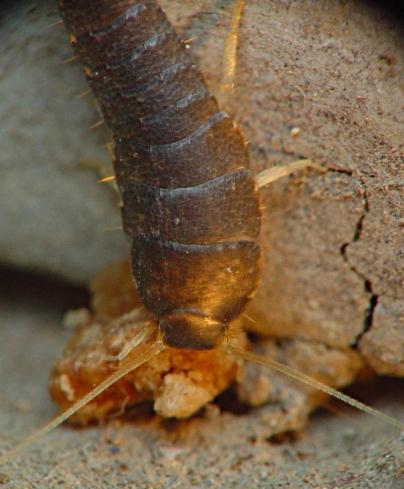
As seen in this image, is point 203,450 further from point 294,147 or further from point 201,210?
point 294,147

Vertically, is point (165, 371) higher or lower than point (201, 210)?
lower

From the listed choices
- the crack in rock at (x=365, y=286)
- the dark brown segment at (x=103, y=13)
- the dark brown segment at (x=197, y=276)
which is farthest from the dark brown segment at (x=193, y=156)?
the crack in rock at (x=365, y=286)

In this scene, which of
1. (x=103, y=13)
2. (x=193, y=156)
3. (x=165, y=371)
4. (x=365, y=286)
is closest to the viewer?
(x=103, y=13)

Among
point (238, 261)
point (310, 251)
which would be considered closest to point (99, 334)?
point (238, 261)

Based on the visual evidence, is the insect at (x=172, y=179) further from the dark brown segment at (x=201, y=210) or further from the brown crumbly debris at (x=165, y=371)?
the brown crumbly debris at (x=165, y=371)

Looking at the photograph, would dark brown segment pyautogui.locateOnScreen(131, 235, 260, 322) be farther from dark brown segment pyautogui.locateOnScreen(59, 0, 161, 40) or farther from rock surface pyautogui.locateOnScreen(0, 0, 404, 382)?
dark brown segment pyautogui.locateOnScreen(59, 0, 161, 40)

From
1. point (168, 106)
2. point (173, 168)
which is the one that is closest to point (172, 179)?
point (173, 168)
